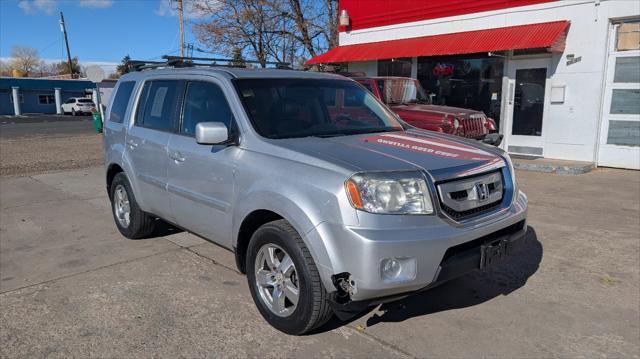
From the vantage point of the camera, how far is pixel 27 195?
8.10 m

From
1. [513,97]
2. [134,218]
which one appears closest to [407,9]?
[513,97]

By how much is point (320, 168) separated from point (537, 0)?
34.2 feet

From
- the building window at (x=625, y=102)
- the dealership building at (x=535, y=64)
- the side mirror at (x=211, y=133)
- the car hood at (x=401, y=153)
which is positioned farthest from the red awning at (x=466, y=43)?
the side mirror at (x=211, y=133)

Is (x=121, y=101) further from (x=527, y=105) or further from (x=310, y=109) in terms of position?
(x=527, y=105)

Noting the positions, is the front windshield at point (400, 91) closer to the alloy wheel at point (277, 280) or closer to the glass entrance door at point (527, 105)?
the glass entrance door at point (527, 105)

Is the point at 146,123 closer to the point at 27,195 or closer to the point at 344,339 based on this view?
the point at 344,339

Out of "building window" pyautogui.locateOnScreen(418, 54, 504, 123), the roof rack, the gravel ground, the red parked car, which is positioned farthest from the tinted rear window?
"building window" pyautogui.locateOnScreen(418, 54, 504, 123)

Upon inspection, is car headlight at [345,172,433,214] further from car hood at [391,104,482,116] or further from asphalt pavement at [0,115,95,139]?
asphalt pavement at [0,115,95,139]

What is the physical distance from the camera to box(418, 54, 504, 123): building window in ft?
40.7

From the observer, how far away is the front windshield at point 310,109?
12.4 feet

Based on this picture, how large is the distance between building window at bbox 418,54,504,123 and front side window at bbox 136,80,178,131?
8.77 m

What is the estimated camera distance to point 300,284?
310 centimetres

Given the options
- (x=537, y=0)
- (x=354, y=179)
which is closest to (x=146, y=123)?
(x=354, y=179)

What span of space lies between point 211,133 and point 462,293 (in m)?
2.41
